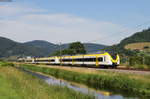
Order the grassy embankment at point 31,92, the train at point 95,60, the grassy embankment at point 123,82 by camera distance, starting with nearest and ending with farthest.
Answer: the grassy embankment at point 31,92 < the grassy embankment at point 123,82 < the train at point 95,60

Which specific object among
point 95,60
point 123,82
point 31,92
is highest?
point 95,60

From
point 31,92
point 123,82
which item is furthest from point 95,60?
point 31,92

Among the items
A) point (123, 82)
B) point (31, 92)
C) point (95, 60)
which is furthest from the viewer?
point (95, 60)

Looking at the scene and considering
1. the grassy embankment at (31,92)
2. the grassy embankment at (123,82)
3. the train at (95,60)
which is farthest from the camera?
the train at (95,60)

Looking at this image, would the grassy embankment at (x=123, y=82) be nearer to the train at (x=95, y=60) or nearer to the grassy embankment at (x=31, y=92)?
the grassy embankment at (x=31, y=92)

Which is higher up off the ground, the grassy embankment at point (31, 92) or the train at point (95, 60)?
the train at point (95, 60)

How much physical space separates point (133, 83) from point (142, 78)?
111 cm

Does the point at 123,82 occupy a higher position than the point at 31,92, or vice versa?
the point at 31,92

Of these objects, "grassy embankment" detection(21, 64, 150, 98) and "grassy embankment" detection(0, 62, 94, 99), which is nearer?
"grassy embankment" detection(0, 62, 94, 99)

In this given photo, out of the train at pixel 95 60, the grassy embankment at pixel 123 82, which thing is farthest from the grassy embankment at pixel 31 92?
the train at pixel 95 60

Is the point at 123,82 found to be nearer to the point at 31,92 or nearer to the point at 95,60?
the point at 31,92

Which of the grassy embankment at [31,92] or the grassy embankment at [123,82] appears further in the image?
the grassy embankment at [123,82]

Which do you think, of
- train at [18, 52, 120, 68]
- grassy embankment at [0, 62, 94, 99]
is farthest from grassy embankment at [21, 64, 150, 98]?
train at [18, 52, 120, 68]

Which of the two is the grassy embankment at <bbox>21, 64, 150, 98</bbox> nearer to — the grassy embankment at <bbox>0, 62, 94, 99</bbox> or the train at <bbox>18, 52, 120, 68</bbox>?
the grassy embankment at <bbox>0, 62, 94, 99</bbox>
